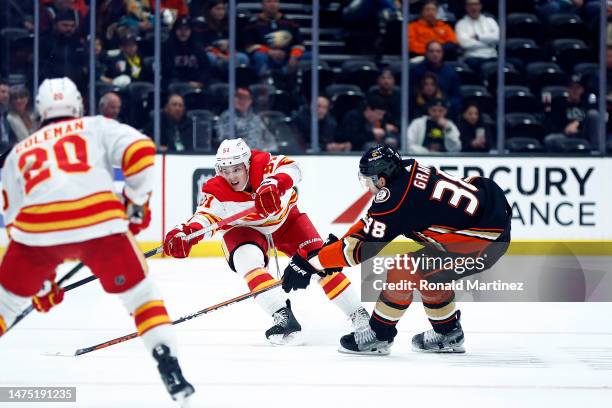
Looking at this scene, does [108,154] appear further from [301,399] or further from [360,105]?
[360,105]

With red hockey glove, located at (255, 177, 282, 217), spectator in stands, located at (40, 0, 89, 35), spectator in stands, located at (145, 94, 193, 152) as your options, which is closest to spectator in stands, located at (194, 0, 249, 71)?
spectator in stands, located at (145, 94, 193, 152)

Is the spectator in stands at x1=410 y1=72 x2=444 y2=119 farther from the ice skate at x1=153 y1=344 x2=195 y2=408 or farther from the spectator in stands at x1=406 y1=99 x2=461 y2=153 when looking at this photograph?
the ice skate at x1=153 y1=344 x2=195 y2=408

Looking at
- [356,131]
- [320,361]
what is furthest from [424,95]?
[320,361]

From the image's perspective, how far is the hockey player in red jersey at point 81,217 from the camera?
318 cm

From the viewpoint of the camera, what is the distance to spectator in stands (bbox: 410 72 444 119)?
8.03 meters

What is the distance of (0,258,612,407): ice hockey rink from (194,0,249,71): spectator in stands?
2.53 meters

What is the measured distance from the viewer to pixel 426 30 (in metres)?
8.19

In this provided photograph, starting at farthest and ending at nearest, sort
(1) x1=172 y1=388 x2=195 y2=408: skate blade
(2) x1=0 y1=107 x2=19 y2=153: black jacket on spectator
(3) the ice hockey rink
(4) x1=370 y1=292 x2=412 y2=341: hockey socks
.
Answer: (2) x1=0 y1=107 x2=19 y2=153: black jacket on spectator
(4) x1=370 y1=292 x2=412 y2=341: hockey socks
(3) the ice hockey rink
(1) x1=172 y1=388 x2=195 y2=408: skate blade

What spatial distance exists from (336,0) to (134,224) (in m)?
5.60

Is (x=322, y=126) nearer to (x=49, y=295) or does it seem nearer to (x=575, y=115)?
(x=575, y=115)

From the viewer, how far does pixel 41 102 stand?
3.37 metres

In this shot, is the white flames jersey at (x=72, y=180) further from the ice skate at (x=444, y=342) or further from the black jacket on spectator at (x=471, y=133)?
the black jacket on spectator at (x=471, y=133)

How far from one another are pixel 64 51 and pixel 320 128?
6.13 ft

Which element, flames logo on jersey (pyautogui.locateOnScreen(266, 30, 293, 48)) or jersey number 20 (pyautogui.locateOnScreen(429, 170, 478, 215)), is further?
flames logo on jersey (pyautogui.locateOnScreen(266, 30, 293, 48))
